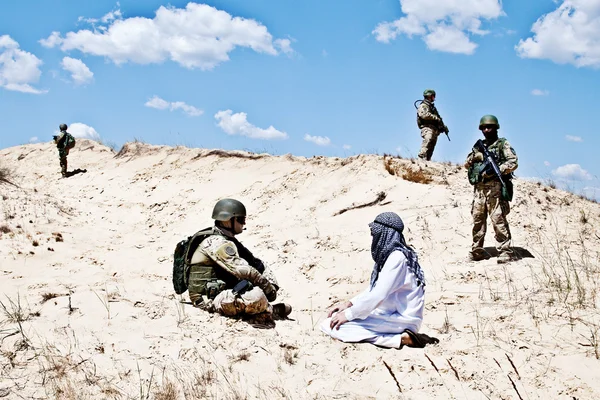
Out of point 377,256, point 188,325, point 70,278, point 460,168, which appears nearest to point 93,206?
point 70,278

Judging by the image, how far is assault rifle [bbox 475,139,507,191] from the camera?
654 cm

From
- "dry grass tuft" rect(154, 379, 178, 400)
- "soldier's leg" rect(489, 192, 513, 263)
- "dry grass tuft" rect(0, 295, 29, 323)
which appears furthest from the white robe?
"soldier's leg" rect(489, 192, 513, 263)

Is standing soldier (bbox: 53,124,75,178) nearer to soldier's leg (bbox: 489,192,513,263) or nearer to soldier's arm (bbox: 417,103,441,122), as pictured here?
soldier's arm (bbox: 417,103,441,122)

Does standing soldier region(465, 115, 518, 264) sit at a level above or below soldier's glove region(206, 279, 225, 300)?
above

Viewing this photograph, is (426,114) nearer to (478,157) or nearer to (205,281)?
(478,157)

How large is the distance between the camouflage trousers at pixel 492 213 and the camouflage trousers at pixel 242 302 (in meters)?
3.41

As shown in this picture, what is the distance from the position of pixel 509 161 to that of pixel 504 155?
0.40 feet

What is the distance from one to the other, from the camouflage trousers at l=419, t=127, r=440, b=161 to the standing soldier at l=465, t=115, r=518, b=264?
379 cm

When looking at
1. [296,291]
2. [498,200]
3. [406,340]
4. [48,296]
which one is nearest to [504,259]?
[498,200]

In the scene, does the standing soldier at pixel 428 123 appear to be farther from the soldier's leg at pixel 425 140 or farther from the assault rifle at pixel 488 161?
the assault rifle at pixel 488 161

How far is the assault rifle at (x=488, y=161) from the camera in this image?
6539mm

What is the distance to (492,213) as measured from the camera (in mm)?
6707

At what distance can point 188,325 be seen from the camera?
180 inches

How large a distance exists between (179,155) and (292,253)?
7.75m
